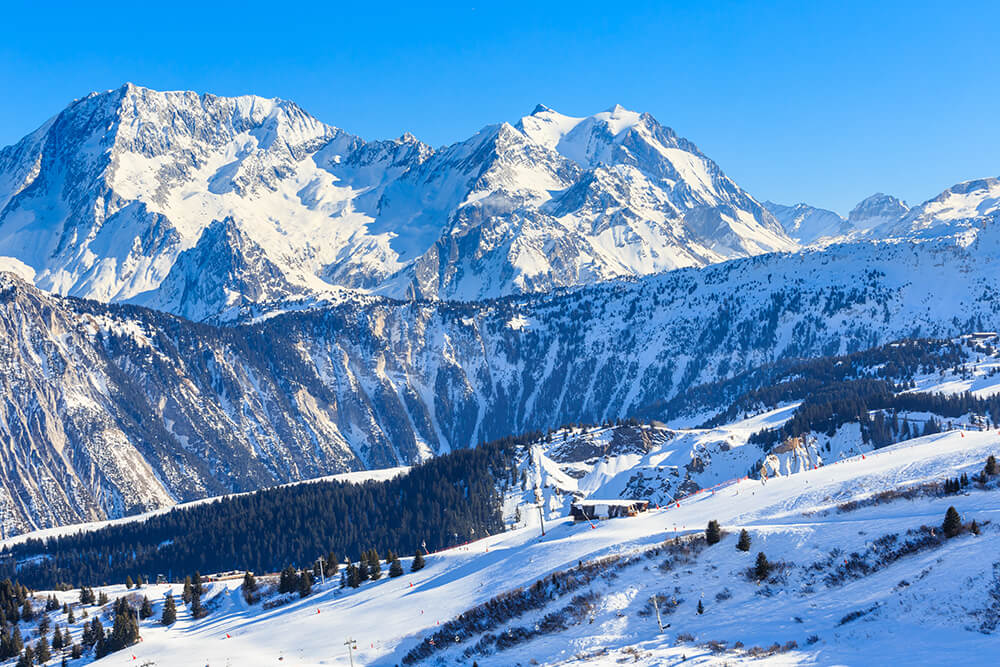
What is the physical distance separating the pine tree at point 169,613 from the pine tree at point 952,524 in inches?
4031

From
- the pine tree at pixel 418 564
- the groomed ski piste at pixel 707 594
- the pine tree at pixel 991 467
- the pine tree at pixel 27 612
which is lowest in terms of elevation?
the groomed ski piste at pixel 707 594

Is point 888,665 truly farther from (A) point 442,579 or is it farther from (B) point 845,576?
(A) point 442,579

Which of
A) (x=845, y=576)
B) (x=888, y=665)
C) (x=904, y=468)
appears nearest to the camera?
(x=888, y=665)

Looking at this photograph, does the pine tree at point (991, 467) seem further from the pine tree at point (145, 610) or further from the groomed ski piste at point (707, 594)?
the pine tree at point (145, 610)

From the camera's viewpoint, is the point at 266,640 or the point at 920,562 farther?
the point at 266,640

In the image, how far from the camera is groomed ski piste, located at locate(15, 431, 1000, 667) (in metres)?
73.1

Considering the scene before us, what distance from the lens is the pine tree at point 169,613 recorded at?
5384 inches

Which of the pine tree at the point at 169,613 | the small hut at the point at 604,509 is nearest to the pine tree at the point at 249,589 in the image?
the pine tree at the point at 169,613

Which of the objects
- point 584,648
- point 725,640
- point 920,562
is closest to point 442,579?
point 584,648

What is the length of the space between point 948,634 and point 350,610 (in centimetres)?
7229

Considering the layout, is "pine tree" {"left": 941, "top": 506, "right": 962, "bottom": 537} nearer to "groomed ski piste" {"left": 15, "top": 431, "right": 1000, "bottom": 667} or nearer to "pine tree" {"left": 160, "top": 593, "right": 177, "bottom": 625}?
"groomed ski piste" {"left": 15, "top": 431, "right": 1000, "bottom": 667}

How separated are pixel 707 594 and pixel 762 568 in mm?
5476

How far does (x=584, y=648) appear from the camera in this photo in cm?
8400

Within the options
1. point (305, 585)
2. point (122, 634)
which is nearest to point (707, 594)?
point (305, 585)
